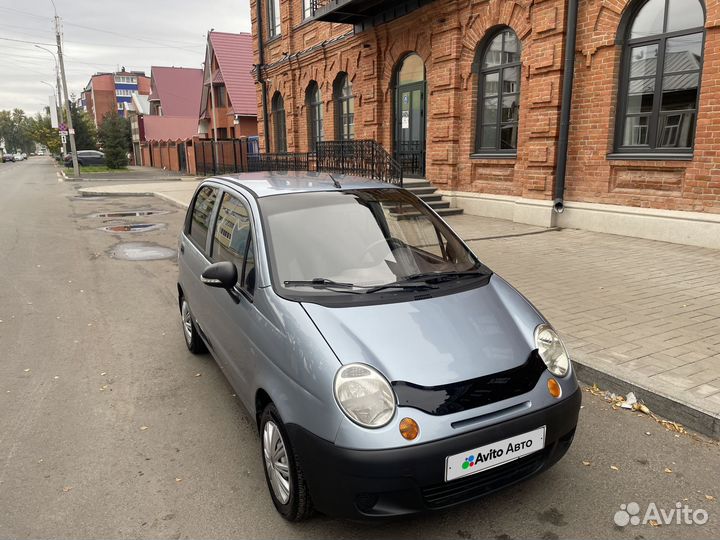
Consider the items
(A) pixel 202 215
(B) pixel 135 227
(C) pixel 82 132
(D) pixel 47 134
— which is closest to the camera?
(A) pixel 202 215

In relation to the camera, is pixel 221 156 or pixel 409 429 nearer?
pixel 409 429

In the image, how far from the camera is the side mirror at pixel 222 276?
327 centimetres

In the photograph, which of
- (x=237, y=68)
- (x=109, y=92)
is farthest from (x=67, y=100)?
(x=109, y=92)

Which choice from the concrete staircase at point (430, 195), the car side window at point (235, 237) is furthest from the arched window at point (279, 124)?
the car side window at point (235, 237)

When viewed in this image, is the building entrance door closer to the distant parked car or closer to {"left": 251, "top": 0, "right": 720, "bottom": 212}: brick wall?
{"left": 251, "top": 0, "right": 720, "bottom": 212}: brick wall

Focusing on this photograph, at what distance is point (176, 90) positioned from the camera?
5575cm

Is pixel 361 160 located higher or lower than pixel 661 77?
lower

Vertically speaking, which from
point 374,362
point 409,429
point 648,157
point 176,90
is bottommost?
point 409,429

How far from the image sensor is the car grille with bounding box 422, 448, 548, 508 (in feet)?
7.89

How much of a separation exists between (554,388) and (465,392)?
549 millimetres

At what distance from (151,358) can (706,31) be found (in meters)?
9.07

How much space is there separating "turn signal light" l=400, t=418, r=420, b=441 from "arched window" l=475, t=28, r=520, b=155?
1050cm

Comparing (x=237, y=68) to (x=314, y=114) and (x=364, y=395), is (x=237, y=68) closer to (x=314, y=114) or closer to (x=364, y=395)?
(x=314, y=114)

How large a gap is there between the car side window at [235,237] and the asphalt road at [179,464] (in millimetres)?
1121
